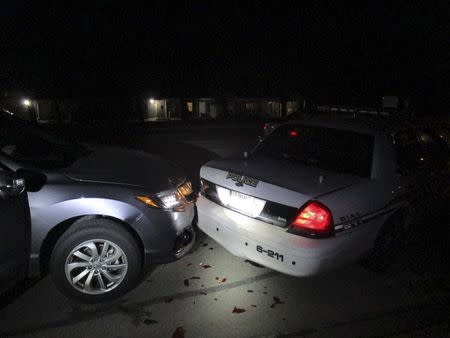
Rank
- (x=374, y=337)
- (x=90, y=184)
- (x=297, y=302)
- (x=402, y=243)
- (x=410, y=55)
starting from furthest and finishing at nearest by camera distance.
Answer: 1. (x=410, y=55)
2. (x=402, y=243)
3. (x=297, y=302)
4. (x=90, y=184)
5. (x=374, y=337)

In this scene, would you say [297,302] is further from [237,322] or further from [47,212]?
[47,212]

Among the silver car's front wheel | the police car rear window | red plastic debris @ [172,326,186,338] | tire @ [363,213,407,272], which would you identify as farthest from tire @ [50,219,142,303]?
tire @ [363,213,407,272]

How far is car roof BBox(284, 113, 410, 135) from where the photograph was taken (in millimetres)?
4246

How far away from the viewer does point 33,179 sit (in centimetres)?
337

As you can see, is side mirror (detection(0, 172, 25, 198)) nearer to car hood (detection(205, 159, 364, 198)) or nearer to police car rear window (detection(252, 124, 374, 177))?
car hood (detection(205, 159, 364, 198))

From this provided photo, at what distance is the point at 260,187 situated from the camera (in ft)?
12.1

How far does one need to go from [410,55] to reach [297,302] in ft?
135

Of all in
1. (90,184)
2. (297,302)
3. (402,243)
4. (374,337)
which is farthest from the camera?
(402,243)

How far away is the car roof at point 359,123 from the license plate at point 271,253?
5.48 ft

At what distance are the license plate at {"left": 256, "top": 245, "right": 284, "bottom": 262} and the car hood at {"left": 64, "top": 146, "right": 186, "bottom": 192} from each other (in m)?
1.03

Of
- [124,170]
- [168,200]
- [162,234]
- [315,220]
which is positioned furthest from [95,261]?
[315,220]

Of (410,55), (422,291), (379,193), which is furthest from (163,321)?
(410,55)

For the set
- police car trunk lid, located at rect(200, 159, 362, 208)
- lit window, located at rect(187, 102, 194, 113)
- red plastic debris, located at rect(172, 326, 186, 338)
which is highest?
police car trunk lid, located at rect(200, 159, 362, 208)

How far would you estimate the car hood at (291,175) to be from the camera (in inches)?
141
